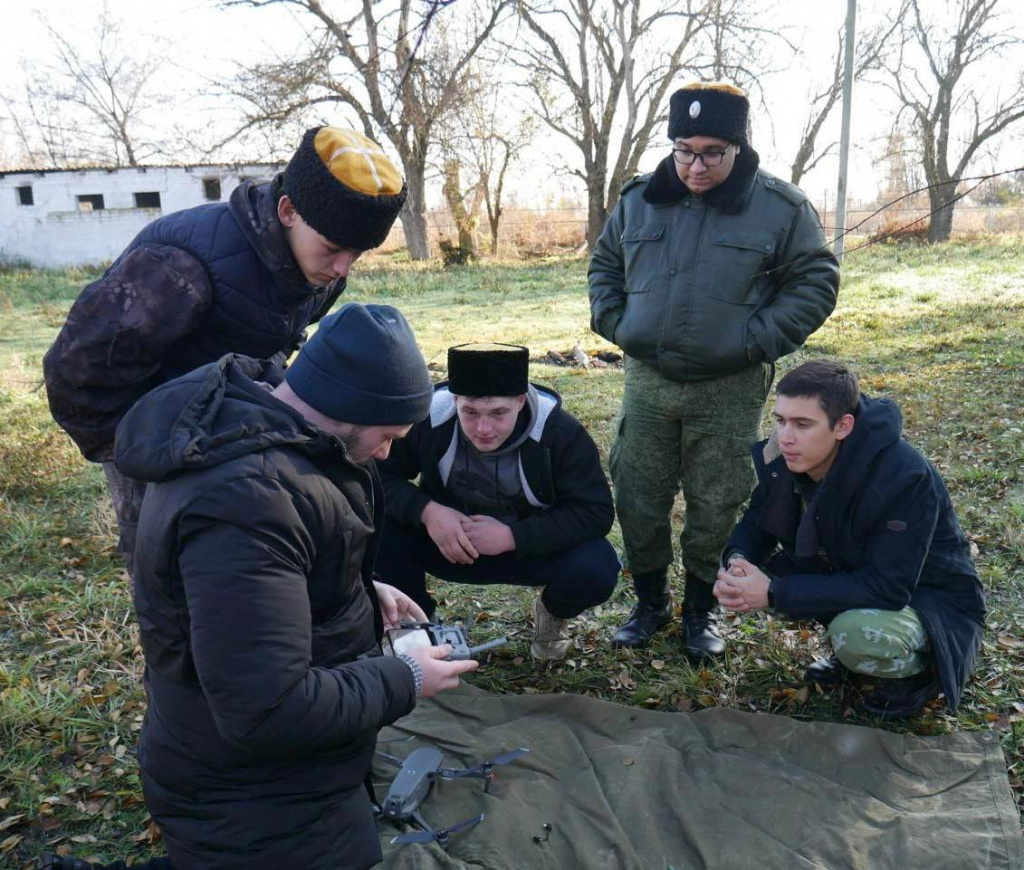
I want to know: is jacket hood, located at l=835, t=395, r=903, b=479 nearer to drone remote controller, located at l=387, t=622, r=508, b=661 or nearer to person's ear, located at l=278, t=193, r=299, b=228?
drone remote controller, located at l=387, t=622, r=508, b=661

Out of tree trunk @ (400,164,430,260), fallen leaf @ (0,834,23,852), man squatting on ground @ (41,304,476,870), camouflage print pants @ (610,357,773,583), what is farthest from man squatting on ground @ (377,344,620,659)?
tree trunk @ (400,164,430,260)

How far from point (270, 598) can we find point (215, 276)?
110cm

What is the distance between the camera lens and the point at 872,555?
9.27 ft

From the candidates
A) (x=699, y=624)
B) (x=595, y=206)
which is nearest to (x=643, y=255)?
(x=699, y=624)

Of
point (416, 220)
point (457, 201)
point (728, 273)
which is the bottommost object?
point (728, 273)

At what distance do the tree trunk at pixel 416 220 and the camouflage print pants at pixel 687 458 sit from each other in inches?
908

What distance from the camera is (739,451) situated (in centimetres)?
335

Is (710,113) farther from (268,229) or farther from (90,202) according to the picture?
(90,202)

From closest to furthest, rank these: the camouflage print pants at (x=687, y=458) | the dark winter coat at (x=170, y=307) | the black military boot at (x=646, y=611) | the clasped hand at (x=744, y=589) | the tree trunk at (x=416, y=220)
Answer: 1. the dark winter coat at (x=170, y=307)
2. the clasped hand at (x=744, y=589)
3. the camouflage print pants at (x=687, y=458)
4. the black military boot at (x=646, y=611)
5. the tree trunk at (x=416, y=220)

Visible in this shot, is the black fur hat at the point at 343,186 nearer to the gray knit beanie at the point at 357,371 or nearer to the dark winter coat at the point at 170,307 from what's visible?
the dark winter coat at the point at 170,307

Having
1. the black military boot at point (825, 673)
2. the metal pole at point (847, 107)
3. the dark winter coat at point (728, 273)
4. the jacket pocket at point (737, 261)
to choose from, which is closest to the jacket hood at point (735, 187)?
the dark winter coat at point (728, 273)

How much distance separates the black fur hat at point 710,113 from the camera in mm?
3064

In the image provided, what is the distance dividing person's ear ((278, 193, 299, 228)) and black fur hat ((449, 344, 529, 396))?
0.81 m

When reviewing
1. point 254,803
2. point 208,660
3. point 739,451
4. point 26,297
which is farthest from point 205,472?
point 26,297
